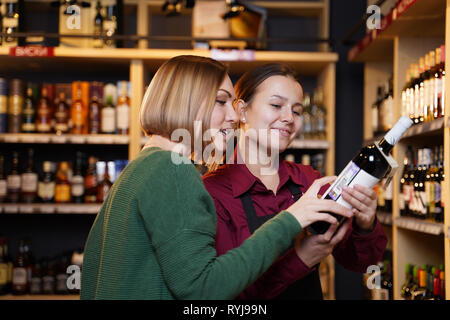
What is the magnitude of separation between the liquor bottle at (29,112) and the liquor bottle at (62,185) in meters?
0.26

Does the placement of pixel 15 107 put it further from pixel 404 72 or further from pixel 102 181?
pixel 404 72

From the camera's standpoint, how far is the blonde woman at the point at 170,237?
83 centimetres

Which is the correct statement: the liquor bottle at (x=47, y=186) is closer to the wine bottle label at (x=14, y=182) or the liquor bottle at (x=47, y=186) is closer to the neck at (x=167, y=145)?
the wine bottle label at (x=14, y=182)

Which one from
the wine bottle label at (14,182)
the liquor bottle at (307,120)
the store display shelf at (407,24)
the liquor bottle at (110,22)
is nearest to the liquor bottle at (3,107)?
the wine bottle label at (14,182)

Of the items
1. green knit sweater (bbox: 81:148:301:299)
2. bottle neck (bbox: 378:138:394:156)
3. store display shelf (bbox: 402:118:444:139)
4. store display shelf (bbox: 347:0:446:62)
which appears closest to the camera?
green knit sweater (bbox: 81:148:301:299)

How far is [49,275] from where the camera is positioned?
277 cm

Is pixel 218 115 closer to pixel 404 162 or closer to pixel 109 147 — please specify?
pixel 404 162

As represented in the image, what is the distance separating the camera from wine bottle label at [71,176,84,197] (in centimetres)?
279

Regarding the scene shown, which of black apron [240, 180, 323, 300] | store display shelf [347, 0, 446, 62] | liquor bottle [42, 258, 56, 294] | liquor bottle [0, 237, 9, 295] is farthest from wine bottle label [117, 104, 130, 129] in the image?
black apron [240, 180, 323, 300]

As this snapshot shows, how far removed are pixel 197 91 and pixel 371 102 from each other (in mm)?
2065

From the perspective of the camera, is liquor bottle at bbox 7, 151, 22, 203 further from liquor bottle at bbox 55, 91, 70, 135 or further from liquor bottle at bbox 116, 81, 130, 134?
liquor bottle at bbox 116, 81, 130, 134

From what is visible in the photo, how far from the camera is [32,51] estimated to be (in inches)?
104

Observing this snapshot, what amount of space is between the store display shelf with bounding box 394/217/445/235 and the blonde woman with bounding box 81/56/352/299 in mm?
918
